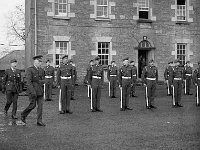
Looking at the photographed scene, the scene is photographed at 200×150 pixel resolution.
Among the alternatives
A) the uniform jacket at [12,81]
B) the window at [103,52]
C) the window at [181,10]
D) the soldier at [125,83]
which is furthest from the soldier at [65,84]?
the window at [181,10]

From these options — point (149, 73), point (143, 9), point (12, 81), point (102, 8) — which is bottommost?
point (12, 81)

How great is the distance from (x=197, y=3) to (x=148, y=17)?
4879 millimetres

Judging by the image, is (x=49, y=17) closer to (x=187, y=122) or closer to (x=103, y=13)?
(x=103, y=13)

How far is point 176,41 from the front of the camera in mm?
30250

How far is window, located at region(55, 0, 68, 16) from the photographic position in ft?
89.5

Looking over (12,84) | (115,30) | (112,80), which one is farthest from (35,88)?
(115,30)

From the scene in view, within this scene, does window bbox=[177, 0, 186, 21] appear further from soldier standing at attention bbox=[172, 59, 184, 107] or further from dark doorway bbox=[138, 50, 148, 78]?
soldier standing at attention bbox=[172, 59, 184, 107]

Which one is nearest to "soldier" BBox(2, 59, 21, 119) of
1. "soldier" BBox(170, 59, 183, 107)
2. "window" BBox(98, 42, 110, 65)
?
"soldier" BBox(170, 59, 183, 107)

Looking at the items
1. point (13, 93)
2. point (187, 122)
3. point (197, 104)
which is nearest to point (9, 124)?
point (13, 93)

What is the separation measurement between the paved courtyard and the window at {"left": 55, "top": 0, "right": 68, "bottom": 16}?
12374mm

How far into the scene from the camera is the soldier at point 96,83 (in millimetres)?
15461

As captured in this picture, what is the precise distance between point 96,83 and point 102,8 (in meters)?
14.0

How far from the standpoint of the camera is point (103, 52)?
93.1 feet

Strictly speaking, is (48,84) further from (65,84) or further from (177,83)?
(177,83)
